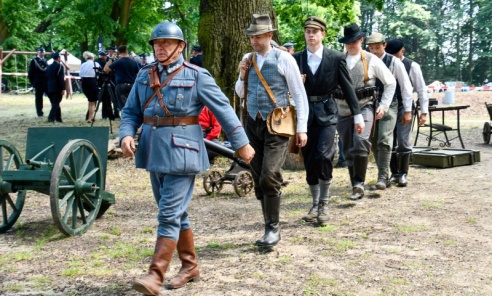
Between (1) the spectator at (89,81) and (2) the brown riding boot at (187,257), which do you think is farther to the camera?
(1) the spectator at (89,81)

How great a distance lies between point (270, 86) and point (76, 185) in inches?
81.3

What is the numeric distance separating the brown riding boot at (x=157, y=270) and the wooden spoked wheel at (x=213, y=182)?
15.6ft

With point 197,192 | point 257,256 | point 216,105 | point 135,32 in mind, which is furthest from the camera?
point 135,32

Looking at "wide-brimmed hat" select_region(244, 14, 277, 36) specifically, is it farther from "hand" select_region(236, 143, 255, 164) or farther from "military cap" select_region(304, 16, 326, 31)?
"hand" select_region(236, 143, 255, 164)

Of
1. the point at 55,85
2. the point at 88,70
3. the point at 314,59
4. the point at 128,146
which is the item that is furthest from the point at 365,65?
the point at 55,85

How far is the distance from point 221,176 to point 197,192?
49cm

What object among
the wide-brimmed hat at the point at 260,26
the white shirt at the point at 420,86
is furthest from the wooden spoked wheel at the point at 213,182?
the wide-brimmed hat at the point at 260,26

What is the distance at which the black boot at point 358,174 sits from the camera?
9.16 m

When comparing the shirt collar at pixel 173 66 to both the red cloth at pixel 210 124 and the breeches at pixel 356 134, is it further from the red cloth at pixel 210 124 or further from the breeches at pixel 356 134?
the red cloth at pixel 210 124

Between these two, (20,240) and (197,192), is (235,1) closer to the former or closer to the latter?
(197,192)

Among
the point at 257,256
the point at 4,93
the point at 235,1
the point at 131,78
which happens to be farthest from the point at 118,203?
the point at 4,93

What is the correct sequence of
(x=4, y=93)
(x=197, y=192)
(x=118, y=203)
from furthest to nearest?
1. (x=4, y=93)
2. (x=197, y=192)
3. (x=118, y=203)

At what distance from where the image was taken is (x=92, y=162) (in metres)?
7.72

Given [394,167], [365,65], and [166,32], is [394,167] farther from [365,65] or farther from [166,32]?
[166,32]
